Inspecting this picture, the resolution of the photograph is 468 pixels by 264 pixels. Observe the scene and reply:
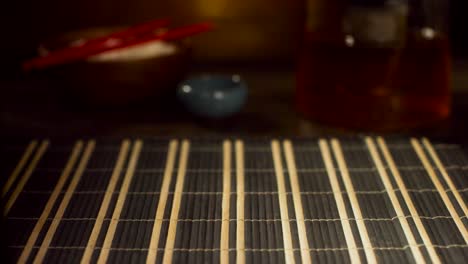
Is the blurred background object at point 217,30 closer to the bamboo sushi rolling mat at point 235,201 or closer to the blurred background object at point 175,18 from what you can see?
the blurred background object at point 175,18

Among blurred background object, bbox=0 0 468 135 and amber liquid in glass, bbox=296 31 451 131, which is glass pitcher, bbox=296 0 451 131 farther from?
blurred background object, bbox=0 0 468 135

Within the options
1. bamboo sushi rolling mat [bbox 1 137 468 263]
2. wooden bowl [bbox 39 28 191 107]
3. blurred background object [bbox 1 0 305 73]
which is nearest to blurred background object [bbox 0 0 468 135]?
blurred background object [bbox 1 0 305 73]

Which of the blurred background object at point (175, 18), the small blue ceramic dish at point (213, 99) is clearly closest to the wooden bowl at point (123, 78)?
the small blue ceramic dish at point (213, 99)

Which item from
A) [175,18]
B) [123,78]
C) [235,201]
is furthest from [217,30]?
[235,201]

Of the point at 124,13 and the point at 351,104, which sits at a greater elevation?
the point at 124,13

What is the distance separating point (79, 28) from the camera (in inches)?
43.9

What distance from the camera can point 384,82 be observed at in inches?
32.2

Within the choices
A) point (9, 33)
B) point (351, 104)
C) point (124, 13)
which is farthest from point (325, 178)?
point (9, 33)

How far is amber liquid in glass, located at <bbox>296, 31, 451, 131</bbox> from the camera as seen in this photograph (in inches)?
31.8

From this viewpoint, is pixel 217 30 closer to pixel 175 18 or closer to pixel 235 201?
pixel 175 18

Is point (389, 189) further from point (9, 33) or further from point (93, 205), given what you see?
point (9, 33)

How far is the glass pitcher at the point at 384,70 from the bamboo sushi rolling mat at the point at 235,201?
0.08m

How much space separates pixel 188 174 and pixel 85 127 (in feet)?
0.79

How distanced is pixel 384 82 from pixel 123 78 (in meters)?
0.40
